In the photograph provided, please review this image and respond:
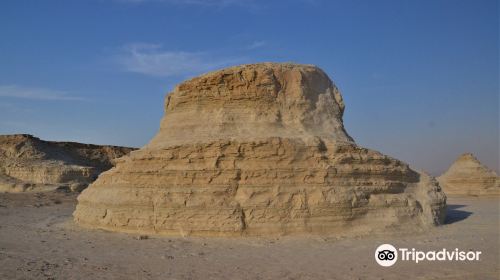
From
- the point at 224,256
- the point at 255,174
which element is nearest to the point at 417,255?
the point at 224,256

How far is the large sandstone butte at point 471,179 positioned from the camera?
27.5 metres

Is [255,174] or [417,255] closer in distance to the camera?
[417,255]

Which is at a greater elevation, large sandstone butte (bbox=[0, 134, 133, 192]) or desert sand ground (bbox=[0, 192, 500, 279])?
large sandstone butte (bbox=[0, 134, 133, 192])

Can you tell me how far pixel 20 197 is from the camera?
22766 mm

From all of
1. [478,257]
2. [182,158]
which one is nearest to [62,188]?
[182,158]

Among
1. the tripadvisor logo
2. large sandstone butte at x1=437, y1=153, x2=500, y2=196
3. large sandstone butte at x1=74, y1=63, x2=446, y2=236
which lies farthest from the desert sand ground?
large sandstone butte at x1=437, y1=153, x2=500, y2=196

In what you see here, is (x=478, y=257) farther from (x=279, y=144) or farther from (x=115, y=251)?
(x=115, y=251)

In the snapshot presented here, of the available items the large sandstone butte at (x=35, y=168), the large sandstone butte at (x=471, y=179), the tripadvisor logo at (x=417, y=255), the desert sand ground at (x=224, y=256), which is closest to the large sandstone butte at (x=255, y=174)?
the desert sand ground at (x=224, y=256)

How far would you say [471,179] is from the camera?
1101 inches

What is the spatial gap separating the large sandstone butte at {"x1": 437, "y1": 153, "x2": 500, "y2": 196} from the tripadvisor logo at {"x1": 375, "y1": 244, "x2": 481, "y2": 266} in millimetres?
22846

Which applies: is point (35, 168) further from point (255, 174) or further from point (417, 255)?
point (417, 255)

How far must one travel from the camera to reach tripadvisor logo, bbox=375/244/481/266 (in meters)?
6.94

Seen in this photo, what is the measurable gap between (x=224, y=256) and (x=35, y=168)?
26.5m

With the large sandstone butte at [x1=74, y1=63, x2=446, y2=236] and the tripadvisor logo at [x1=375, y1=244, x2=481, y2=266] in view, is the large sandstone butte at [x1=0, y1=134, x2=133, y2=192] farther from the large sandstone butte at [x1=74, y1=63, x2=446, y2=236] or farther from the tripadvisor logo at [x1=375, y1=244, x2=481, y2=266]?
the tripadvisor logo at [x1=375, y1=244, x2=481, y2=266]
